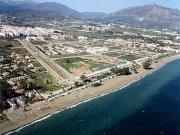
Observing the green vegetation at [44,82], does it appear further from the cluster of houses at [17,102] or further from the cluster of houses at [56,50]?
the cluster of houses at [56,50]

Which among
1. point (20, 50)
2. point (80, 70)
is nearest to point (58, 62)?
point (80, 70)

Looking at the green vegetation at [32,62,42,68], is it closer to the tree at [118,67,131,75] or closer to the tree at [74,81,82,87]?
the tree at [74,81,82,87]

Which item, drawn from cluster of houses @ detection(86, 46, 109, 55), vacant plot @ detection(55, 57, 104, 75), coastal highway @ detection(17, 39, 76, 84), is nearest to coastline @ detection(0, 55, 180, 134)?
coastal highway @ detection(17, 39, 76, 84)

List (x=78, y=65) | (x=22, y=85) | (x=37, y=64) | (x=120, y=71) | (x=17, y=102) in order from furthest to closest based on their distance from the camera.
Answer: (x=78, y=65) < (x=37, y=64) < (x=120, y=71) < (x=22, y=85) < (x=17, y=102)

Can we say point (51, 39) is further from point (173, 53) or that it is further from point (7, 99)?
point (7, 99)

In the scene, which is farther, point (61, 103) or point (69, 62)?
point (69, 62)

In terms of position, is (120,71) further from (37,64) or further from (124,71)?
(37,64)

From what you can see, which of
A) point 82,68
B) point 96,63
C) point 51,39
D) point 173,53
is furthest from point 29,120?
point 51,39
